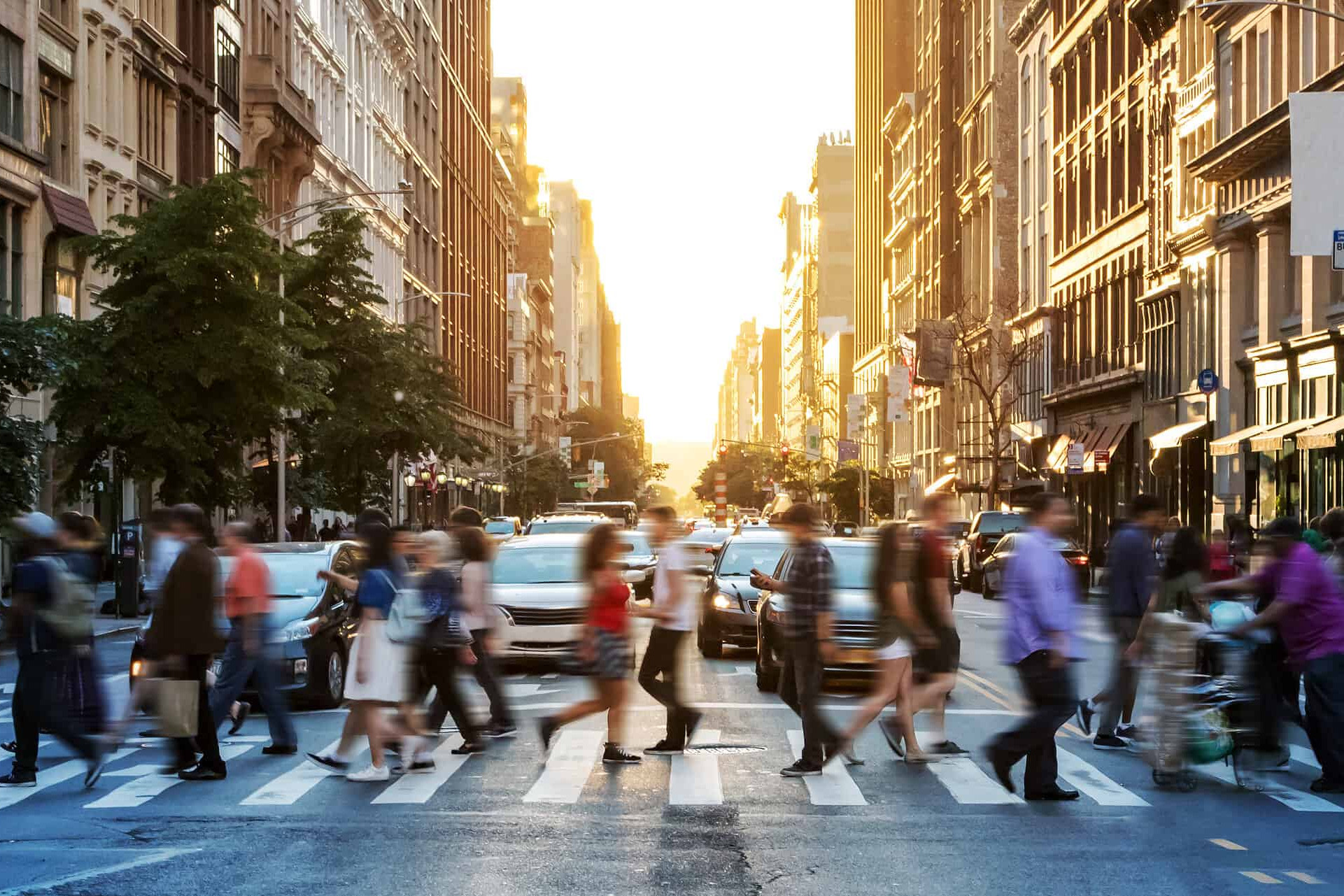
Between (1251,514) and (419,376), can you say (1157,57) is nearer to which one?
(1251,514)

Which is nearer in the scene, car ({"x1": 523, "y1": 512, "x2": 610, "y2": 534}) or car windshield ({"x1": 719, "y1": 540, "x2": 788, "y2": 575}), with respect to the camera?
car windshield ({"x1": 719, "y1": 540, "x2": 788, "y2": 575})

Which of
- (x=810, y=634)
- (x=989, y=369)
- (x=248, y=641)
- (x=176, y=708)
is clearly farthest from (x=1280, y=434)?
(x=989, y=369)

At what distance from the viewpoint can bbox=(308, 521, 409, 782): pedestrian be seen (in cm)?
1223

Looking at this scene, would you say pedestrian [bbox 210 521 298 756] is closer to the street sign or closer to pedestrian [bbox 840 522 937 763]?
pedestrian [bbox 840 522 937 763]

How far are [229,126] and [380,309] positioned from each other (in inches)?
789

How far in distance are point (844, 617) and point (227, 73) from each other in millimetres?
40440

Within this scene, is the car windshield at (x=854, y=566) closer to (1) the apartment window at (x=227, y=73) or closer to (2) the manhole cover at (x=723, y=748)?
(2) the manhole cover at (x=723, y=748)

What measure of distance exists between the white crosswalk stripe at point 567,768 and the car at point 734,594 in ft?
21.3

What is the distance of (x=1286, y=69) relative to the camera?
3847 centimetres

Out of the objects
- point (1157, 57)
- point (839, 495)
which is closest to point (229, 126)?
point (1157, 57)

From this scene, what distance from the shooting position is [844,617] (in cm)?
1736

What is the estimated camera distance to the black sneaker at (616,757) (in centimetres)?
1312

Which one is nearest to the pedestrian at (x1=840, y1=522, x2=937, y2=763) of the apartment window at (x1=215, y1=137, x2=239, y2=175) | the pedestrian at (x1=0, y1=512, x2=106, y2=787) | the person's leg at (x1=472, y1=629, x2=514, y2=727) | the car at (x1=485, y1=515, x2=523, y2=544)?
the person's leg at (x1=472, y1=629, x2=514, y2=727)

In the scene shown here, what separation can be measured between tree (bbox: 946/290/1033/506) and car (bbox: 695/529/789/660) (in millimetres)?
38781
